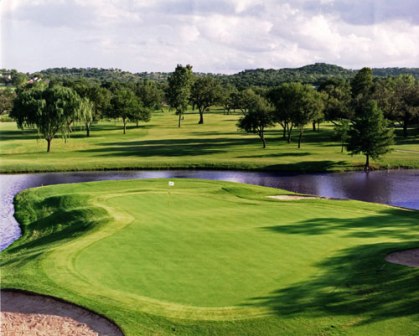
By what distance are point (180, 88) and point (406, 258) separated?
122 m

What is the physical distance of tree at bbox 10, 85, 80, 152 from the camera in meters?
91.0

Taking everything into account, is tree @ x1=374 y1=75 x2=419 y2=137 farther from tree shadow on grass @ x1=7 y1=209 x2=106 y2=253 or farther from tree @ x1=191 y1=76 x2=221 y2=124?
tree shadow on grass @ x1=7 y1=209 x2=106 y2=253

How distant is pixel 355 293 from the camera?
67.9 ft

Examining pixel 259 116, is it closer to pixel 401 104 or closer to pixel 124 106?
pixel 401 104

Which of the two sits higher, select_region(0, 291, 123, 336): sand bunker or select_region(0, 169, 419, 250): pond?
select_region(0, 291, 123, 336): sand bunker

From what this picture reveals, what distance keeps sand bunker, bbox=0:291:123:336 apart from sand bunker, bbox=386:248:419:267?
13.9m

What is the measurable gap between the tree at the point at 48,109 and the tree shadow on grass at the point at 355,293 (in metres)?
76.2

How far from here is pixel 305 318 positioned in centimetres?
1845

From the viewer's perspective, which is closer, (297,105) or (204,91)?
(297,105)

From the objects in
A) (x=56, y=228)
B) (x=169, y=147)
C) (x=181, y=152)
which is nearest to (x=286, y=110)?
(x=181, y=152)

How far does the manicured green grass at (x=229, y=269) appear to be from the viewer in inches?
730

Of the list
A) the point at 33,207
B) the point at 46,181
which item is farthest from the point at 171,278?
the point at 46,181

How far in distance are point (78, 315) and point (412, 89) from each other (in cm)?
10625

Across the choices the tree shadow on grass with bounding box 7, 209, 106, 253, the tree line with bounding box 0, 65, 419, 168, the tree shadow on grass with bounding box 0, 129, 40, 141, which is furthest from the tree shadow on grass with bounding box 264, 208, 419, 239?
the tree shadow on grass with bounding box 0, 129, 40, 141
